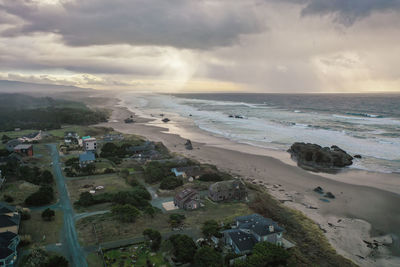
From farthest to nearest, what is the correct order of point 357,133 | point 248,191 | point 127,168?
point 357,133 < point 127,168 < point 248,191

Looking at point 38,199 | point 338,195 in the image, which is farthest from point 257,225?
point 38,199

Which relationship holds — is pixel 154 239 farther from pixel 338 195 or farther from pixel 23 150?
pixel 23 150

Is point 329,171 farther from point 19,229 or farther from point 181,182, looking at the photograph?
point 19,229

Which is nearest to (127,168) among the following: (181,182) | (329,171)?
(181,182)

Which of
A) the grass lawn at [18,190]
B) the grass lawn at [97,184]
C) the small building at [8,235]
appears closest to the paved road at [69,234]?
the grass lawn at [97,184]

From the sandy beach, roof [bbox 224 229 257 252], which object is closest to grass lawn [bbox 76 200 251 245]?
roof [bbox 224 229 257 252]

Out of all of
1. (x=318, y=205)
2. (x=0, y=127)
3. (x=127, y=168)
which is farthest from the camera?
(x=0, y=127)
